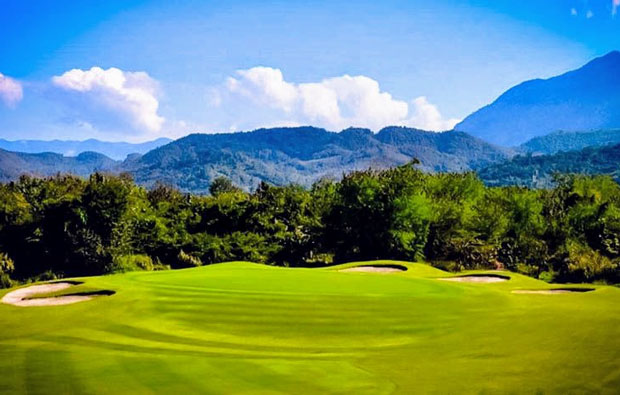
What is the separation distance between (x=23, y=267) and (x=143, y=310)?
28118 mm

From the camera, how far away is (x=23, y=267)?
123ft

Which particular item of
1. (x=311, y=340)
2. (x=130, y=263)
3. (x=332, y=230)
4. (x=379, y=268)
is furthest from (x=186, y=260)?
(x=311, y=340)

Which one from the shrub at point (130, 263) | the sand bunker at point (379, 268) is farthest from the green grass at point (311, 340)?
the shrub at point (130, 263)

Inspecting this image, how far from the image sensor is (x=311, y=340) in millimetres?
11812

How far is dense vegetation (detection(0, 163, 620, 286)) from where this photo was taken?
36219mm

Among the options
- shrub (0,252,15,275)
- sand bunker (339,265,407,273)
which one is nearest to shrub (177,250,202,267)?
shrub (0,252,15,275)

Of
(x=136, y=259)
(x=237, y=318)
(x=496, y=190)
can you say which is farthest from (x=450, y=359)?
(x=496, y=190)

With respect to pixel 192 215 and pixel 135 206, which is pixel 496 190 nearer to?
pixel 192 215

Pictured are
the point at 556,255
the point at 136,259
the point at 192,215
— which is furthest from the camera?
the point at 192,215

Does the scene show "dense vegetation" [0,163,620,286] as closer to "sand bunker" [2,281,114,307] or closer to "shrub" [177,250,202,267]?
"shrub" [177,250,202,267]

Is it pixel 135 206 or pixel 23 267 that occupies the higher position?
pixel 135 206

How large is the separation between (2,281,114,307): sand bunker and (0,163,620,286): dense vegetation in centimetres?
1665

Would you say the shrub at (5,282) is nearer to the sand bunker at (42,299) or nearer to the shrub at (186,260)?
the shrub at (186,260)

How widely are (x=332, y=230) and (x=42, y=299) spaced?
87.0ft
